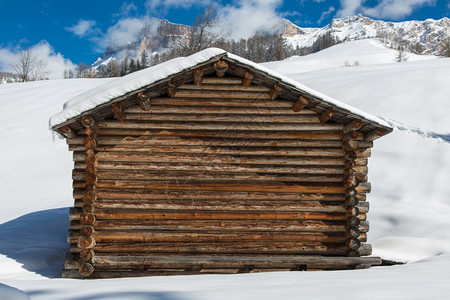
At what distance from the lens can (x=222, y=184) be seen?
24.4 ft

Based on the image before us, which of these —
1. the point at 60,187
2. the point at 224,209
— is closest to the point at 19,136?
the point at 60,187

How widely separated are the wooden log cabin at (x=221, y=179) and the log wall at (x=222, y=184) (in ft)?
0.07

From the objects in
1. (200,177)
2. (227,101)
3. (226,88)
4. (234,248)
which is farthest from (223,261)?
(226,88)

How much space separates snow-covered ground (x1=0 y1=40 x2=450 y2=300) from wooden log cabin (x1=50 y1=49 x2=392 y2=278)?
157cm

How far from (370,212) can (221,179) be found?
21.9ft

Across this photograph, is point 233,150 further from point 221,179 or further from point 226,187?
point 226,187

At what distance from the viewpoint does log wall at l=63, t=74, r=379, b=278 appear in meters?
7.29

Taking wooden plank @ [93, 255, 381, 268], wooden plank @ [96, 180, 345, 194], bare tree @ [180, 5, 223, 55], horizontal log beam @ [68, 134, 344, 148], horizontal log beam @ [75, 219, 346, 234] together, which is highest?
bare tree @ [180, 5, 223, 55]

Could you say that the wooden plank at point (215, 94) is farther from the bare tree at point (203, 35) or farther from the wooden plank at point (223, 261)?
the bare tree at point (203, 35)

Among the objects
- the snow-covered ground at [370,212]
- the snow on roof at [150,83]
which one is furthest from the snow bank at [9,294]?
the snow on roof at [150,83]

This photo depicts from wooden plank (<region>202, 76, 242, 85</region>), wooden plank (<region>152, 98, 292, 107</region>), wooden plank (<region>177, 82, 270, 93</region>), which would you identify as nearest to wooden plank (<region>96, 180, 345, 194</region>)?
wooden plank (<region>152, 98, 292, 107</region>)

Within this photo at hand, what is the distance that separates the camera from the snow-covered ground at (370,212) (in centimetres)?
375

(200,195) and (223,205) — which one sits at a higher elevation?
(200,195)

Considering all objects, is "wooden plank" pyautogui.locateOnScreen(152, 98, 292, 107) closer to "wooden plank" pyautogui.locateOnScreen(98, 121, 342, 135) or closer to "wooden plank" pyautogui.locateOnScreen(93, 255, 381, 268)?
"wooden plank" pyautogui.locateOnScreen(98, 121, 342, 135)
